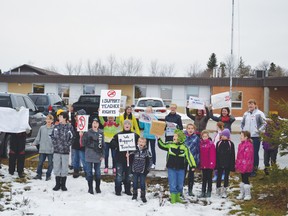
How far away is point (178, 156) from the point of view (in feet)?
25.2

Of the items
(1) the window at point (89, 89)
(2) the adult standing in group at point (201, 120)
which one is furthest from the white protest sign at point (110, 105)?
(1) the window at point (89, 89)

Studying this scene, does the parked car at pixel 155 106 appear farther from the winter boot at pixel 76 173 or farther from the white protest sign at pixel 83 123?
the white protest sign at pixel 83 123

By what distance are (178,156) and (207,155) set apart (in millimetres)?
796

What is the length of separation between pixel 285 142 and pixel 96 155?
3.94 m

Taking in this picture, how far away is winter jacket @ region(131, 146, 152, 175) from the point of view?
304 inches

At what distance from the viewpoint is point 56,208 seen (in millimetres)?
6730

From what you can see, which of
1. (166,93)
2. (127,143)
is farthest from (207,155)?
(166,93)

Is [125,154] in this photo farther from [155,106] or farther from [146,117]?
[155,106]

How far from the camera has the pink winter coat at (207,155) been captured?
8.04 meters

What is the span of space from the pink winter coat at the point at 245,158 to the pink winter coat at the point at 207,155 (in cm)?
52

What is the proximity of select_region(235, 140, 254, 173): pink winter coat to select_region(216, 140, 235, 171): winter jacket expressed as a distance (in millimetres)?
154

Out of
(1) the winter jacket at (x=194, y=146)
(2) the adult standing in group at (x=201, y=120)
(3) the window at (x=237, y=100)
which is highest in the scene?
(3) the window at (x=237, y=100)

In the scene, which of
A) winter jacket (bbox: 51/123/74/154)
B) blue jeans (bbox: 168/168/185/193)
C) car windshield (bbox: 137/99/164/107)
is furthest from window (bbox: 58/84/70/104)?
blue jeans (bbox: 168/168/185/193)

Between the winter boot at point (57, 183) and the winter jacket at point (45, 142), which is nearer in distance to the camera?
the winter boot at point (57, 183)
